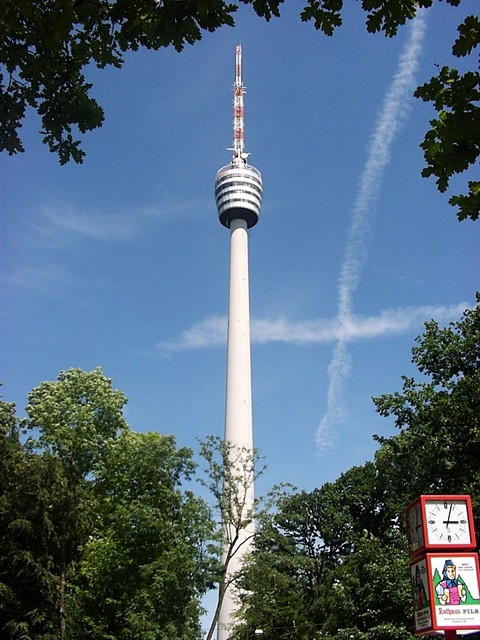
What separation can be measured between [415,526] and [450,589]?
156 cm

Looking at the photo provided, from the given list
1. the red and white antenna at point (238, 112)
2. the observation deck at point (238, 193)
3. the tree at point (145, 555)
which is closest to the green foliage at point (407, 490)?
the tree at point (145, 555)

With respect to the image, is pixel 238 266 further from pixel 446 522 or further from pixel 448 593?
pixel 448 593

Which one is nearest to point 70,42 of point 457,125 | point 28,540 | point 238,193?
point 457,125

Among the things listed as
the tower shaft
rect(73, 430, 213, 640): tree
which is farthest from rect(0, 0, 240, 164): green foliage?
the tower shaft

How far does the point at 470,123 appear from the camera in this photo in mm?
5672

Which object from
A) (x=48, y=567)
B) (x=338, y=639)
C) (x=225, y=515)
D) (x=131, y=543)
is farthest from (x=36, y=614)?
(x=338, y=639)

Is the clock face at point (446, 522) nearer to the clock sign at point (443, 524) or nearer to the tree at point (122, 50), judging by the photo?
the clock sign at point (443, 524)

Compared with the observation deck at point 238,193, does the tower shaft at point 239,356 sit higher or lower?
lower

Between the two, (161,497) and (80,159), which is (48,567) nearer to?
(161,497)

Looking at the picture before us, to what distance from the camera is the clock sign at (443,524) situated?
1565 centimetres

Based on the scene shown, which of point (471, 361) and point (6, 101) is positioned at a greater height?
point (471, 361)

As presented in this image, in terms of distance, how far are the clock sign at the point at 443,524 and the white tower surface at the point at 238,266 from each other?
4389 centimetres

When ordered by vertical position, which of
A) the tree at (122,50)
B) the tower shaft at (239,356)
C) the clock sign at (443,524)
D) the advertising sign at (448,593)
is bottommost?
the advertising sign at (448,593)

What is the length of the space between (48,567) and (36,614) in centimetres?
194
